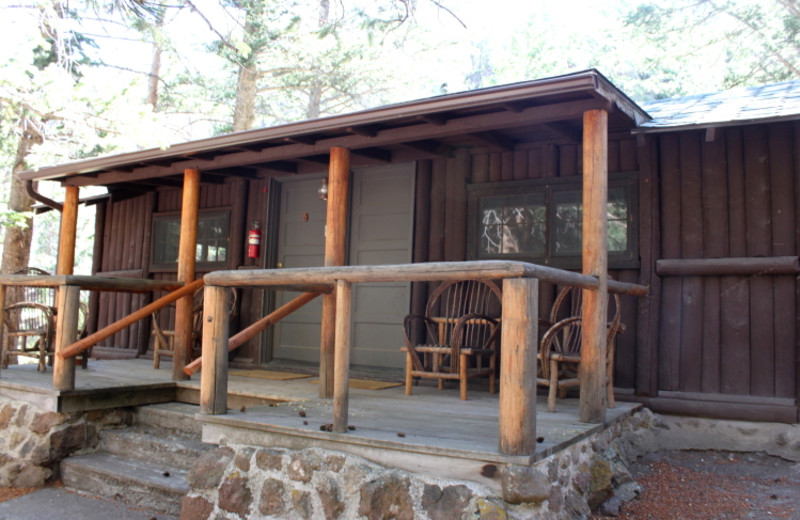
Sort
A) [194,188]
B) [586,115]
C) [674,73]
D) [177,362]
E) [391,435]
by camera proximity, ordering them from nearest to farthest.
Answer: [391,435], [586,115], [177,362], [194,188], [674,73]

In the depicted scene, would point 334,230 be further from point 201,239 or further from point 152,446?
point 201,239

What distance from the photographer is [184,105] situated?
1388cm

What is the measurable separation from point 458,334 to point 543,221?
1290mm

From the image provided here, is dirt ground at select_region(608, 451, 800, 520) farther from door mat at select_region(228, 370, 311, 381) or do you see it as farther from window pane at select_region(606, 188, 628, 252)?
door mat at select_region(228, 370, 311, 381)

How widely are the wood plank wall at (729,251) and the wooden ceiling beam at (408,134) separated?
1.17 metres

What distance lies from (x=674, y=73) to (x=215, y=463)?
13.4 metres

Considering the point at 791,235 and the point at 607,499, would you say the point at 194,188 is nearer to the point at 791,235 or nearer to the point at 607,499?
the point at 607,499

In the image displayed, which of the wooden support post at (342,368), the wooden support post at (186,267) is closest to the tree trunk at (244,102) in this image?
the wooden support post at (186,267)

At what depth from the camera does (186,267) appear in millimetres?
5820

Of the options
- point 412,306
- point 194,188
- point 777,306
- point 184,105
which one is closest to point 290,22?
point 184,105

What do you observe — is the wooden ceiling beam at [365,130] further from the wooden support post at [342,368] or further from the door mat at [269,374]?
the door mat at [269,374]

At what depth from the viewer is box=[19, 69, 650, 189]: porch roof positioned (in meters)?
3.79

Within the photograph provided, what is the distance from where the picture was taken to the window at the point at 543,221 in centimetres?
486

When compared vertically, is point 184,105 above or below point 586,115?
above
